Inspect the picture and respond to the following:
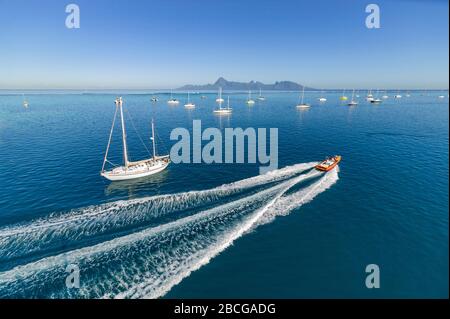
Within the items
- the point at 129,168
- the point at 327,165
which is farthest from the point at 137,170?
the point at 327,165

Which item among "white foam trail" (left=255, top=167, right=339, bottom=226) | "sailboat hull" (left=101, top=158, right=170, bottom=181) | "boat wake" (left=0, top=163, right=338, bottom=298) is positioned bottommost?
"boat wake" (left=0, top=163, right=338, bottom=298)

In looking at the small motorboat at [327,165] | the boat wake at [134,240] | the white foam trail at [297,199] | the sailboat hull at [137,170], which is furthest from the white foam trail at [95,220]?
the small motorboat at [327,165]

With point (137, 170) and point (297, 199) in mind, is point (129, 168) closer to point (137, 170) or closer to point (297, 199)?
point (137, 170)

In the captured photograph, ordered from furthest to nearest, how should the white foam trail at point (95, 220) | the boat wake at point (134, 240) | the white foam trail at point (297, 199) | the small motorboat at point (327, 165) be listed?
the small motorboat at point (327, 165) → the white foam trail at point (297, 199) → the white foam trail at point (95, 220) → the boat wake at point (134, 240)

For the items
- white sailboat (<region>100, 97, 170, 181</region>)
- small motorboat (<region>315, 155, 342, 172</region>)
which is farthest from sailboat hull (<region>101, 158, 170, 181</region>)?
small motorboat (<region>315, 155, 342, 172</region>)

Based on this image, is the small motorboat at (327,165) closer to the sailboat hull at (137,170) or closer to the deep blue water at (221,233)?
the deep blue water at (221,233)

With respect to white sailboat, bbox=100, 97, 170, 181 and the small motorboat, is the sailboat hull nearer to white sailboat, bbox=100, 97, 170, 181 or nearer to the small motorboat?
white sailboat, bbox=100, 97, 170, 181

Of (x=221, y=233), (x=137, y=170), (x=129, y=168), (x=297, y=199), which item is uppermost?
(x=129, y=168)
